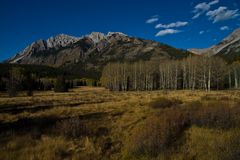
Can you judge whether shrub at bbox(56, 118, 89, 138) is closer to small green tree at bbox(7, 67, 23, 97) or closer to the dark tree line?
small green tree at bbox(7, 67, 23, 97)

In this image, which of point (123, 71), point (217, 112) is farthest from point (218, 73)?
point (217, 112)

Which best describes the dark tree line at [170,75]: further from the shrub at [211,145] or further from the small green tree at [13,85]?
the shrub at [211,145]

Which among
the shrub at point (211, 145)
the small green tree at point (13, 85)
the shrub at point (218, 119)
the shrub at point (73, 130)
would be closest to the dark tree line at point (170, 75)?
the small green tree at point (13, 85)

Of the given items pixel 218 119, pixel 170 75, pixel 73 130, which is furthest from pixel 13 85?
pixel 170 75

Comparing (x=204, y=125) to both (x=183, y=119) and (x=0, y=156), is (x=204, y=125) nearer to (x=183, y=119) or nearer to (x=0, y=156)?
(x=183, y=119)

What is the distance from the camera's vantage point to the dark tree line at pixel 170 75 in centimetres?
6450

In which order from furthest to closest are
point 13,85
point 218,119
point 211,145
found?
point 13,85, point 218,119, point 211,145

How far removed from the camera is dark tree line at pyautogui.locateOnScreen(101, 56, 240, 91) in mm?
64500

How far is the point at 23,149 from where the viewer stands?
7191mm

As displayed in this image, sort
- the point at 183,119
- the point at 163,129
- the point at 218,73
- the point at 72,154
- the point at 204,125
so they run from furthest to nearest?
1. the point at 218,73
2. the point at 183,119
3. the point at 204,125
4. the point at 163,129
5. the point at 72,154

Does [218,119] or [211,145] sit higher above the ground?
[218,119]

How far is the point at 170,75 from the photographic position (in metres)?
73.2

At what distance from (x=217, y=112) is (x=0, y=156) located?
32.6 ft

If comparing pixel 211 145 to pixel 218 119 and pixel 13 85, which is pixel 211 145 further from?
pixel 13 85
